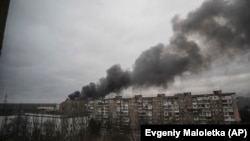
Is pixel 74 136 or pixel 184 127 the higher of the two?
pixel 184 127

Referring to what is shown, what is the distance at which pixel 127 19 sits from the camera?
4320mm

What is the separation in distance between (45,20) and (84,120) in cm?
263

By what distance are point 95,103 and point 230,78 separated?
620cm

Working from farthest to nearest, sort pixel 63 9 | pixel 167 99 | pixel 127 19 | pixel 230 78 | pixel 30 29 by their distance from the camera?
1. pixel 167 99
2. pixel 230 78
3. pixel 127 19
4. pixel 63 9
5. pixel 30 29

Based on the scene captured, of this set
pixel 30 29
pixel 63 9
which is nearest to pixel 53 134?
pixel 30 29

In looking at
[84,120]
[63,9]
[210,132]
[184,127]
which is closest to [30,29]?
[63,9]

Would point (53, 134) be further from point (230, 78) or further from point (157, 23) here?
point (230, 78)

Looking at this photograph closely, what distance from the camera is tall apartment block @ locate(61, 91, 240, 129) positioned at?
386 centimetres

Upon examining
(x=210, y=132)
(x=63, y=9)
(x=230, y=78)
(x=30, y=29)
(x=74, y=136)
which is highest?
(x=63, y=9)

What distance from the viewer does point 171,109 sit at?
484 centimetres

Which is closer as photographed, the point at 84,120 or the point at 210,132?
the point at 210,132

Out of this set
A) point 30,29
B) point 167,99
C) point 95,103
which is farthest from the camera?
point 95,103

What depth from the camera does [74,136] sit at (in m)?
3.68

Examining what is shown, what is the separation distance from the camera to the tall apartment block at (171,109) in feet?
12.7
